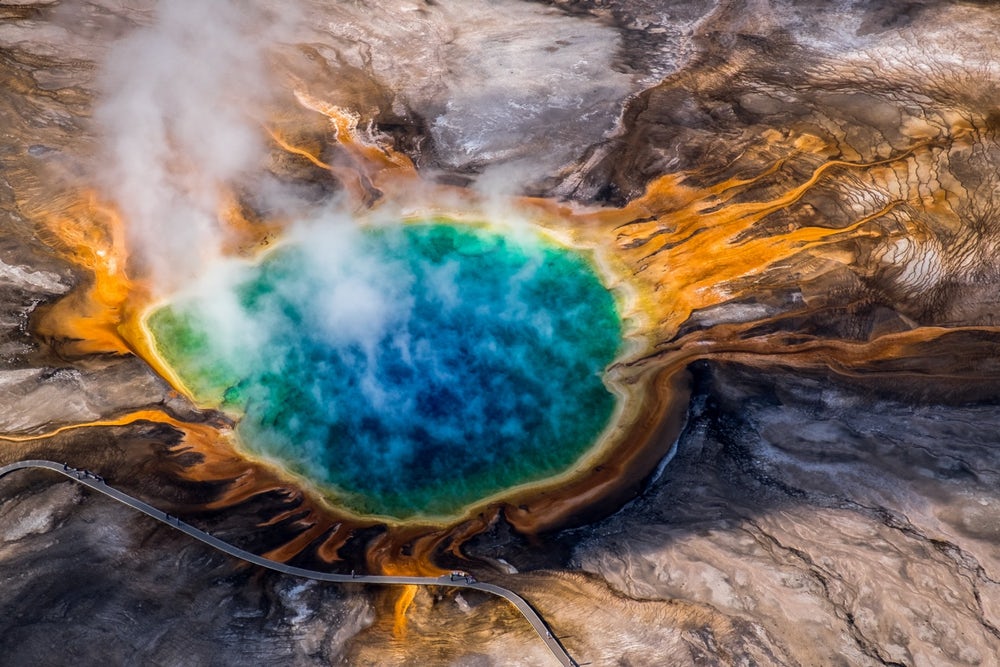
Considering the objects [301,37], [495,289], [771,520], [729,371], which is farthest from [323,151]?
[771,520]

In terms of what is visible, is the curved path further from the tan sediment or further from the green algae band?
the green algae band

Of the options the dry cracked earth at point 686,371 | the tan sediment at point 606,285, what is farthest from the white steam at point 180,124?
the dry cracked earth at point 686,371

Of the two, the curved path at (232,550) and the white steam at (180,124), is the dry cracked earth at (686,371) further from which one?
the white steam at (180,124)

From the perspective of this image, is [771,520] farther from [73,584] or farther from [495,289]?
[73,584]

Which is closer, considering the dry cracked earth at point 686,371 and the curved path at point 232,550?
the dry cracked earth at point 686,371

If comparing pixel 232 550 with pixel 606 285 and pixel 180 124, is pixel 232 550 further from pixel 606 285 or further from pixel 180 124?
pixel 180 124

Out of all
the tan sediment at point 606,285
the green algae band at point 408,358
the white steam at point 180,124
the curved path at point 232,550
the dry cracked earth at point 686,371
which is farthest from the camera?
the white steam at point 180,124

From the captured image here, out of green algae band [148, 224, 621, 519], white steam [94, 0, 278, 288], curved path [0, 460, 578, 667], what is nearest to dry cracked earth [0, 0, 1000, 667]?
curved path [0, 460, 578, 667]

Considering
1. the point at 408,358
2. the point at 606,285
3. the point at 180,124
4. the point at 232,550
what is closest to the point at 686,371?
the point at 606,285
